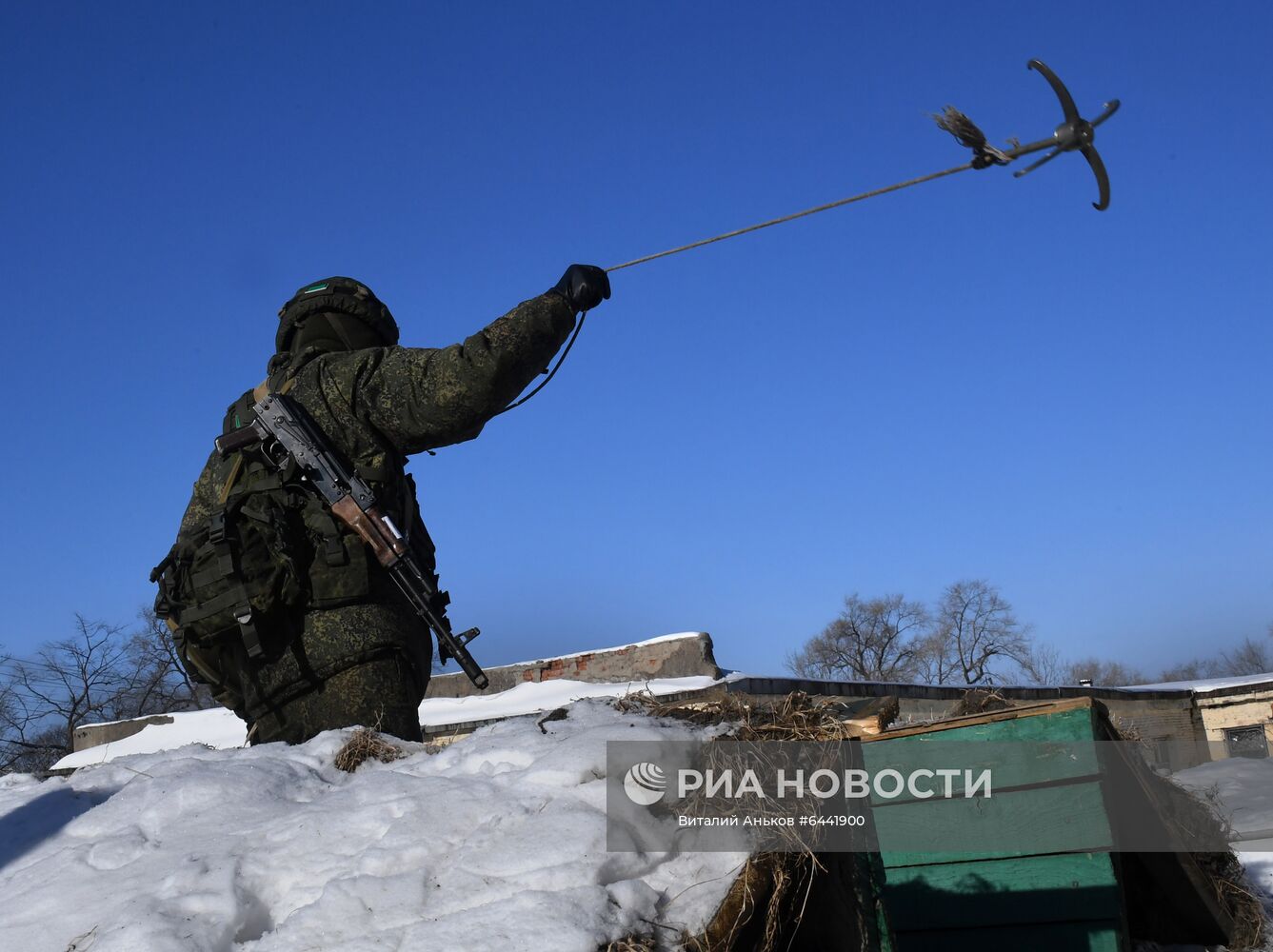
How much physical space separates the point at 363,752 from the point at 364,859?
36.1 inches

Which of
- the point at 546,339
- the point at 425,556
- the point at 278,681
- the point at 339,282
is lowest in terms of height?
the point at 278,681

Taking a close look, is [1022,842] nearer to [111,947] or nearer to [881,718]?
[881,718]

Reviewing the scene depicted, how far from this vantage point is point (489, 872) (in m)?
2.32

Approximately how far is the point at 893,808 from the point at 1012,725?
1.68ft

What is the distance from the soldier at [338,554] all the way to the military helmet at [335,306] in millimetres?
427

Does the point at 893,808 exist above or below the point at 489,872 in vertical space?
above

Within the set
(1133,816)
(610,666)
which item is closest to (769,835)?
(1133,816)

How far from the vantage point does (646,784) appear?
2.51m

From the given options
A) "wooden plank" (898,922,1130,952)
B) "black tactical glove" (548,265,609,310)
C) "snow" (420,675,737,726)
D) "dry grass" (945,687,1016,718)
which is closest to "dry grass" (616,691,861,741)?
"wooden plank" (898,922,1130,952)

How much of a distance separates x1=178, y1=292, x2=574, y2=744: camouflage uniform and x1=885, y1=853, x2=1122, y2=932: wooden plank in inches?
74.4

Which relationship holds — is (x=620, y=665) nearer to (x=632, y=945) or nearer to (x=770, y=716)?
(x=770, y=716)

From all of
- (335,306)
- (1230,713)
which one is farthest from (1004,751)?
(1230,713)

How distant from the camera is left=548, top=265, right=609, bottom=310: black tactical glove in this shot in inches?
165

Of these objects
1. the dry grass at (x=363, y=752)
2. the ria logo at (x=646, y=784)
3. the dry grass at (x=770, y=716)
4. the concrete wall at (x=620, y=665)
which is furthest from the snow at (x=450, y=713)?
the ria logo at (x=646, y=784)
